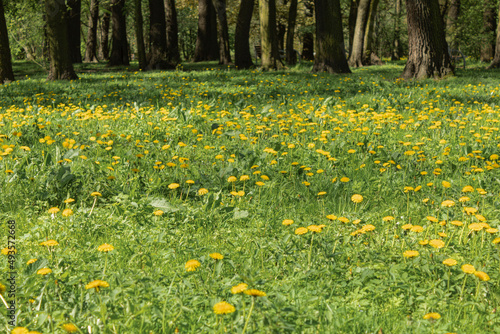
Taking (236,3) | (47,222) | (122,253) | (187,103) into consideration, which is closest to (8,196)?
(47,222)

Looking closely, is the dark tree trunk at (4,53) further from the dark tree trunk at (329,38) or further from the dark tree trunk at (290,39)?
the dark tree trunk at (290,39)

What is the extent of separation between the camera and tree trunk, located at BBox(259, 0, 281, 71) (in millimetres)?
14109

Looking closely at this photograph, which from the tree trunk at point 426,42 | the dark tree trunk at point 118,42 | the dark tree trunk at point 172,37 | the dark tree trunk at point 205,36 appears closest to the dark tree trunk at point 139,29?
the dark tree trunk at point 172,37

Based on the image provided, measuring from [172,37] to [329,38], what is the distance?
8.06 meters

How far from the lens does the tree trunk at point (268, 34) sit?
1411cm

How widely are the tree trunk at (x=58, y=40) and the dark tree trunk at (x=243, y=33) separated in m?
5.86

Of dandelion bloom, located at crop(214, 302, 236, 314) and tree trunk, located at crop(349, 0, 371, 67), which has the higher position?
tree trunk, located at crop(349, 0, 371, 67)

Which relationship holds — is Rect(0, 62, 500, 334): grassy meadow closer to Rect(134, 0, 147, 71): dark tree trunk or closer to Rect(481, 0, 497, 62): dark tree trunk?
Rect(134, 0, 147, 71): dark tree trunk

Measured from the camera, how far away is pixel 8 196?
3.34m

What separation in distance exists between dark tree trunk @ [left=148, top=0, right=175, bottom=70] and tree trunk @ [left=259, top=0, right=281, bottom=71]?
4272 mm

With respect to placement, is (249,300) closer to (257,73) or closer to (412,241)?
(412,241)

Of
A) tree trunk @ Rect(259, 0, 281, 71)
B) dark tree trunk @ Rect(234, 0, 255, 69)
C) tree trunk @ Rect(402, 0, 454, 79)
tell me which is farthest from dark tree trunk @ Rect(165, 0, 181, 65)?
tree trunk @ Rect(402, 0, 454, 79)

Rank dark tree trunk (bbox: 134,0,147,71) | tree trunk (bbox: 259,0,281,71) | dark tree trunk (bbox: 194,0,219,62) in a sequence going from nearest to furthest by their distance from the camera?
tree trunk (bbox: 259,0,281,71) → dark tree trunk (bbox: 134,0,147,71) → dark tree trunk (bbox: 194,0,219,62)

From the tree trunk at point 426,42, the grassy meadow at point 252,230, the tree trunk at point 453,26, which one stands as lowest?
the grassy meadow at point 252,230
